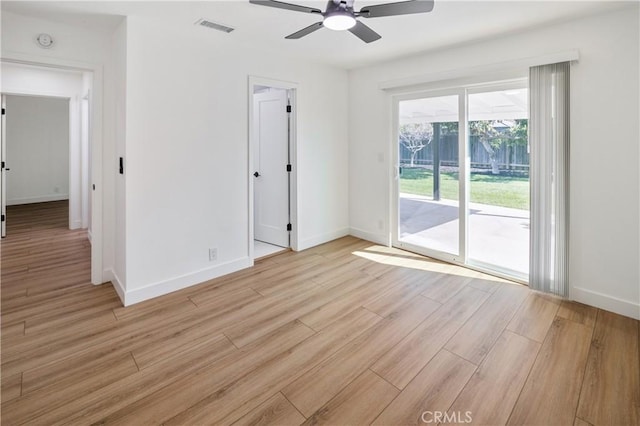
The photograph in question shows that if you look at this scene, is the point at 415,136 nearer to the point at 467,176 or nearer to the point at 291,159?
the point at 467,176

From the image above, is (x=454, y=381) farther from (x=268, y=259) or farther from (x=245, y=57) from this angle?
(x=245, y=57)

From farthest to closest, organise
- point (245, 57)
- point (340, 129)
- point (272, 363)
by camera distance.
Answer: point (340, 129), point (245, 57), point (272, 363)

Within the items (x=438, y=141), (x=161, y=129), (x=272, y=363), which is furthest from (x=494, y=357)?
(x=161, y=129)

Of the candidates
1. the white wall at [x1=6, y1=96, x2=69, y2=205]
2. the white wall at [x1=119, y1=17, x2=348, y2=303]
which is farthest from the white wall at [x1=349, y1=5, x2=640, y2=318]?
the white wall at [x1=6, y1=96, x2=69, y2=205]

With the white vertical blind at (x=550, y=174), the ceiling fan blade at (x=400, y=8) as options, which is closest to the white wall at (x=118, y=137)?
the ceiling fan blade at (x=400, y=8)

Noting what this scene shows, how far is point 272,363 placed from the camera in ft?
7.34

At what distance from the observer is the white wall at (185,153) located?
10.1ft

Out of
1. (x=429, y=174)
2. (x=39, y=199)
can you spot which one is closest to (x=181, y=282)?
(x=429, y=174)

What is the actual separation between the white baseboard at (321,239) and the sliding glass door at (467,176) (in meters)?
1.01

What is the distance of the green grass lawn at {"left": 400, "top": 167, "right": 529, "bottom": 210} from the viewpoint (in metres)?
3.56

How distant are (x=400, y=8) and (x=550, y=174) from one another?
2196 mm

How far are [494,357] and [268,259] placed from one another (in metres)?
2.87

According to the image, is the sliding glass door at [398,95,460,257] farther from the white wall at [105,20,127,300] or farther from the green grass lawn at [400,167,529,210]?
the white wall at [105,20,127,300]

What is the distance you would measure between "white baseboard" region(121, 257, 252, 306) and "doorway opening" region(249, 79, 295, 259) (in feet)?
1.81
